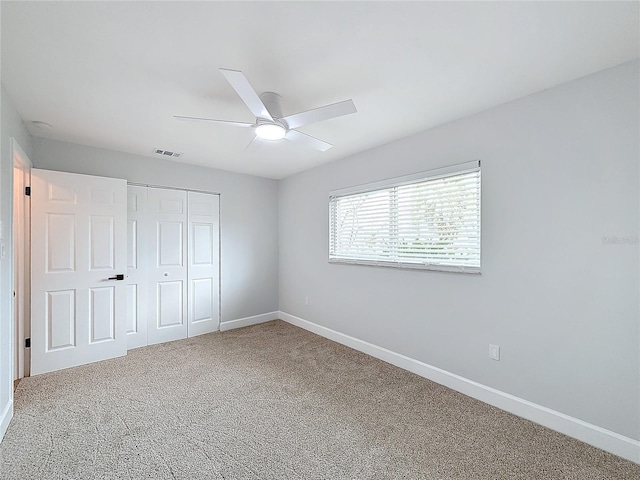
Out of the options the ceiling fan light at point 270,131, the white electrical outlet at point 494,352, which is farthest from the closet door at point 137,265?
the white electrical outlet at point 494,352

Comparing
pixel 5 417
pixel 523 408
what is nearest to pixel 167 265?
pixel 5 417

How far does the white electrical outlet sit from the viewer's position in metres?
2.41

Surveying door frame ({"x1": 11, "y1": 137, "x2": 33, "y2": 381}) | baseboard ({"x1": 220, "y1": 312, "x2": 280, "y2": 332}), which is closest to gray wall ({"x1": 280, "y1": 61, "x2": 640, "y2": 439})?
baseboard ({"x1": 220, "y1": 312, "x2": 280, "y2": 332})

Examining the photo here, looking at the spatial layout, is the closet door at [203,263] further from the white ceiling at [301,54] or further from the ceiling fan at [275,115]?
the ceiling fan at [275,115]

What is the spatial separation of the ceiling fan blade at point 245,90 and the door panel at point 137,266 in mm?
2653

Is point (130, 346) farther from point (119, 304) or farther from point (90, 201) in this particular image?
point (90, 201)

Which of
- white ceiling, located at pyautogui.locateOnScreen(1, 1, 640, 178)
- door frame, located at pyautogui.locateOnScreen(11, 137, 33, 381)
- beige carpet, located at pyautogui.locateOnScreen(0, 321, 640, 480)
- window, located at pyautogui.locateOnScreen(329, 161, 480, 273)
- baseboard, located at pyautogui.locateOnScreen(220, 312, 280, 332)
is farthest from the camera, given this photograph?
baseboard, located at pyautogui.locateOnScreen(220, 312, 280, 332)

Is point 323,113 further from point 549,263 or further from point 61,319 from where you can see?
point 61,319

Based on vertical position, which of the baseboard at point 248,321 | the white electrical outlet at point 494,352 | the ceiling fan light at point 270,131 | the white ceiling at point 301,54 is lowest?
the baseboard at point 248,321

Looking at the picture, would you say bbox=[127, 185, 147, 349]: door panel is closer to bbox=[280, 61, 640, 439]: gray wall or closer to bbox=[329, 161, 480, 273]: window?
bbox=[329, 161, 480, 273]: window

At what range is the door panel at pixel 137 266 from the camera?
12.2 feet

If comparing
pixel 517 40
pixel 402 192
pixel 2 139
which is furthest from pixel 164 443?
pixel 517 40

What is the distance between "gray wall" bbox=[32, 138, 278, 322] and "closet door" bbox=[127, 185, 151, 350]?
300 millimetres

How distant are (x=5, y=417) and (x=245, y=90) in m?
2.85
